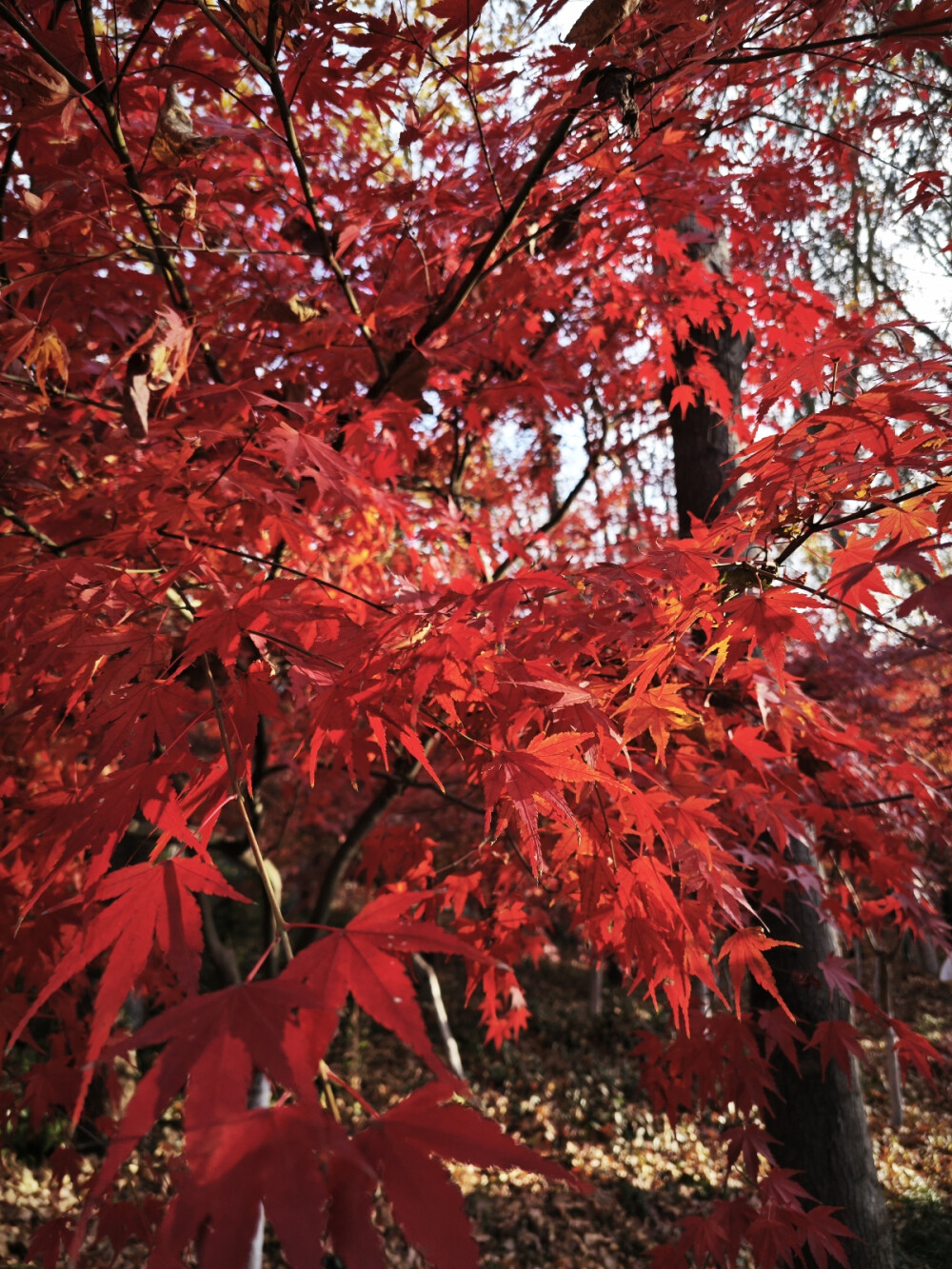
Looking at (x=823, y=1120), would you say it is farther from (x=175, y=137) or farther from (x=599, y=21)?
(x=175, y=137)

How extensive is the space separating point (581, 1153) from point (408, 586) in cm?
685

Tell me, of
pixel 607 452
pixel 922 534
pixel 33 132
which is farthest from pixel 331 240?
pixel 607 452

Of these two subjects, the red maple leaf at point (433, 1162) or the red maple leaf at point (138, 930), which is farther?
the red maple leaf at point (138, 930)

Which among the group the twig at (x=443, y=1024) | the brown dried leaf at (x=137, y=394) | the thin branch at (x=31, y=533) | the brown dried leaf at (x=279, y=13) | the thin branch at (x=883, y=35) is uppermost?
the brown dried leaf at (x=279, y=13)

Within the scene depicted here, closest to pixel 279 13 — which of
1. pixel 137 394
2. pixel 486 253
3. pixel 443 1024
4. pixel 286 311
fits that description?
pixel 486 253

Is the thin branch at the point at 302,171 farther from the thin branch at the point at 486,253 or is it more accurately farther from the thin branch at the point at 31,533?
the thin branch at the point at 31,533

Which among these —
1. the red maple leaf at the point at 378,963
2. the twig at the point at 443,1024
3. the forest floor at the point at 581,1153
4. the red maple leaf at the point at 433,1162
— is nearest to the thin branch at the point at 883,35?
the red maple leaf at the point at 378,963

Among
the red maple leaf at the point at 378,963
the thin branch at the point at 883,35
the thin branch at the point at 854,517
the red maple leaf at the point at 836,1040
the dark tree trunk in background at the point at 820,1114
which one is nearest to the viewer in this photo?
the red maple leaf at the point at 378,963

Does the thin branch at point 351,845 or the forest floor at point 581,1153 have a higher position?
the thin branch at point 351,845

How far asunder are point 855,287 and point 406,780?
11.4 m

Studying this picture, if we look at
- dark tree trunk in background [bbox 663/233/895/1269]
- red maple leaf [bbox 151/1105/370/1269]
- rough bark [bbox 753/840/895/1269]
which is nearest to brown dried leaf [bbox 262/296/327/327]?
dark tree trunk in background [bbox 663/233/895/1269]

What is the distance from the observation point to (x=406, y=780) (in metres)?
3.79

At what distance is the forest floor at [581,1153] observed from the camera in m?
4.93

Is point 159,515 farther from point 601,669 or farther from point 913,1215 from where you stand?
point 913,1215
